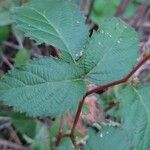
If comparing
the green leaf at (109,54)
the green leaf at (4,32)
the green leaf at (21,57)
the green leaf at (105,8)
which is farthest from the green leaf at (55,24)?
the green leaf at (105,8)

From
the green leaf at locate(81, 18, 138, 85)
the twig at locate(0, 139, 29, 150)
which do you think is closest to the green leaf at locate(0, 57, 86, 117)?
the green leaf at locate(81, 18, 138, 85)

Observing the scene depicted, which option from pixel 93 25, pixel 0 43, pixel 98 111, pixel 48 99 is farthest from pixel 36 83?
pixel 93 25

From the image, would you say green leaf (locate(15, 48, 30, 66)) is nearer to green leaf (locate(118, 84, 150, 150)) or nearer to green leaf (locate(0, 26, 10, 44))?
green leaf (locate(0, 26, 10, 44))

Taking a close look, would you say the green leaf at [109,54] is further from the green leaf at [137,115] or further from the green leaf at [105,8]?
the green leaf at [105,8]

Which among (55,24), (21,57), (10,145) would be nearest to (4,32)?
(21,57)

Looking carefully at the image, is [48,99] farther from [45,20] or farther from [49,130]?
[49,130]

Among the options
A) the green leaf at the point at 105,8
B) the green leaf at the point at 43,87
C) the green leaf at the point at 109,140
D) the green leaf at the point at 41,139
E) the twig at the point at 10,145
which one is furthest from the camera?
the green leaf at the point at 105,8
